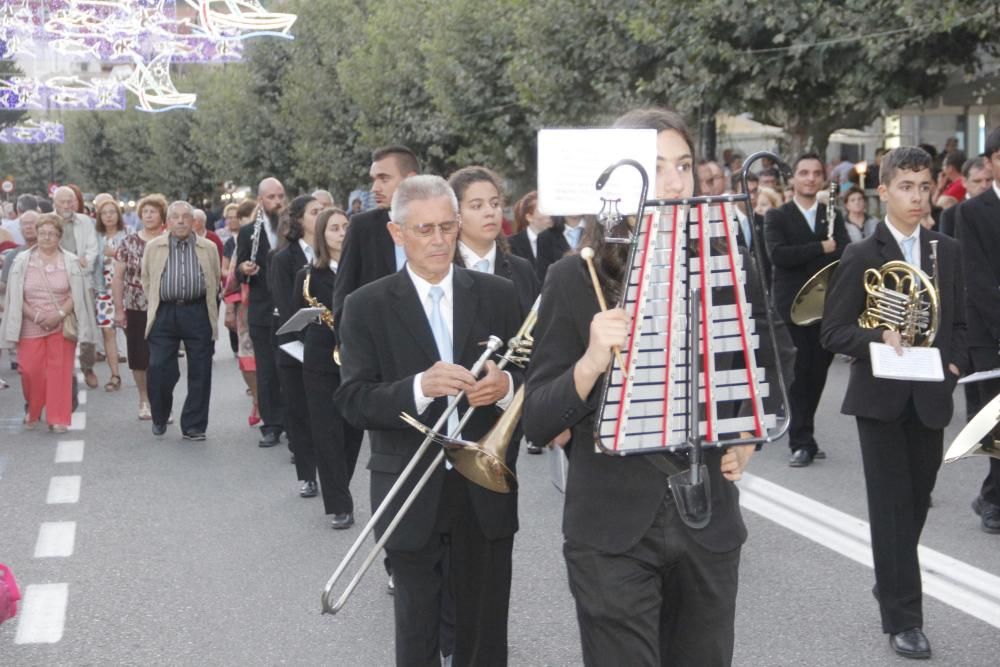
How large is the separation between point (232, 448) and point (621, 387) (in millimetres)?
8364

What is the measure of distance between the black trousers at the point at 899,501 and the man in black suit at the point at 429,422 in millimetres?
1633

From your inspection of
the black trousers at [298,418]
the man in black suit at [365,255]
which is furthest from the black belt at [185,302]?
the man in black suit at [365,255]

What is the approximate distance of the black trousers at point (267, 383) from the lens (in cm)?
1110

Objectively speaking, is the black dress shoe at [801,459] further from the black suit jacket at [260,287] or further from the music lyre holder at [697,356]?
the music lyre holder at [697,356]

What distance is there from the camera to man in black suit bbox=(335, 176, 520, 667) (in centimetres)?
452

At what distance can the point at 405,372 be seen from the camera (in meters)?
4.59

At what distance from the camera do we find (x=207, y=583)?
Answer: 23.2 ft

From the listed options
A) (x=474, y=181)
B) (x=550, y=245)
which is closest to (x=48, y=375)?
(x=550, y=245)

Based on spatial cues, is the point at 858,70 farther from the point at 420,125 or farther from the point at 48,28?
the point at 420,125

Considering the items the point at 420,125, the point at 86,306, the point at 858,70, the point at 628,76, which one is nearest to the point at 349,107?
the point at 420,125

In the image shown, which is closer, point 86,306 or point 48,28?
point 86,306

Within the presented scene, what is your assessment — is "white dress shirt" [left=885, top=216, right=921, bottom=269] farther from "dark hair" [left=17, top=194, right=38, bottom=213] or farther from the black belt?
"dark hair" [left=17, top=194, right=38, bottom=213]

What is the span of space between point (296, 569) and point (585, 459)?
4103 millimetres

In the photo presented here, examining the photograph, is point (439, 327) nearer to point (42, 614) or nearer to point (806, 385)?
point (42, 614)
